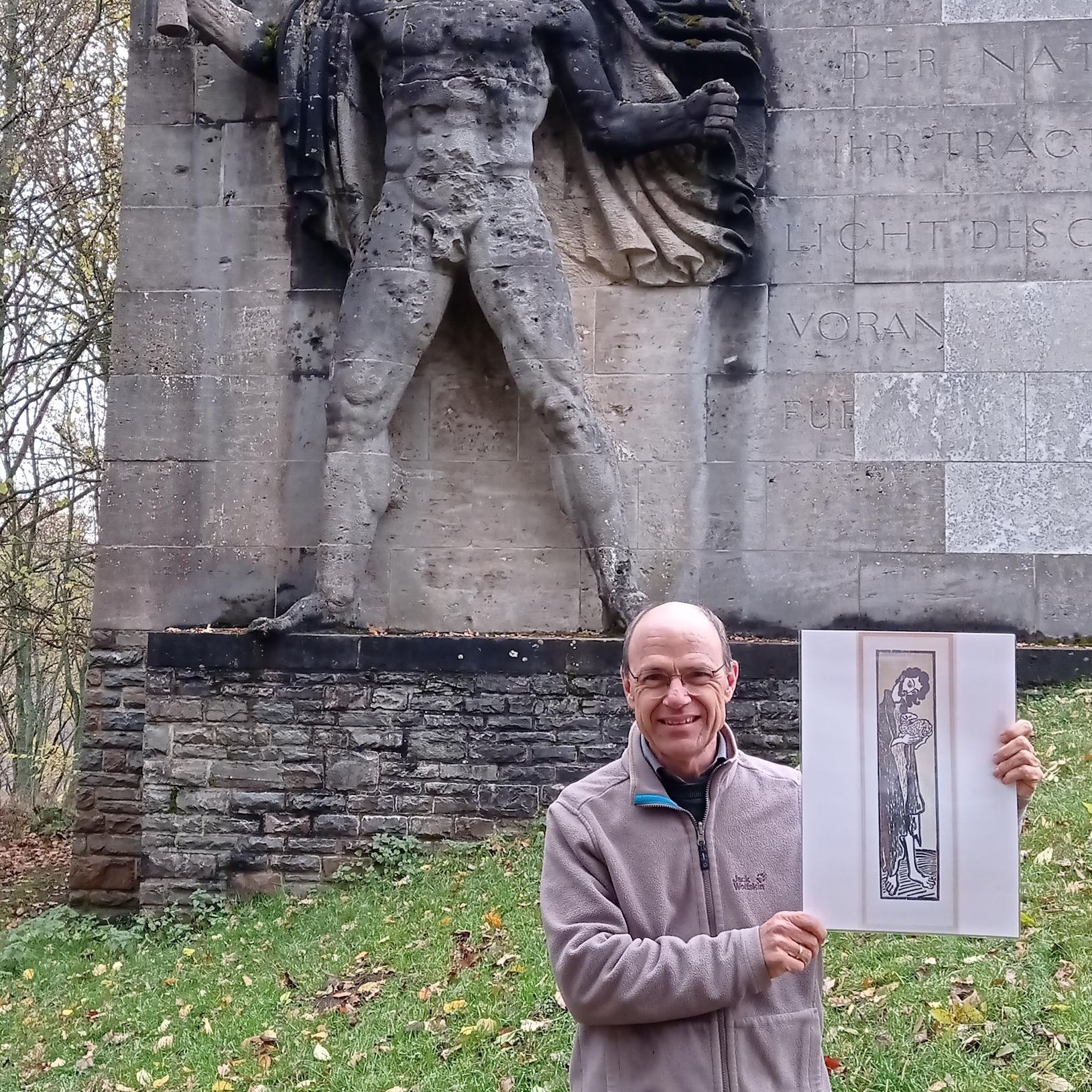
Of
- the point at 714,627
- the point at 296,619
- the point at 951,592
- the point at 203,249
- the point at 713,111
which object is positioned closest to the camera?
the point at 714,627

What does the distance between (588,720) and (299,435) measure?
2.77m

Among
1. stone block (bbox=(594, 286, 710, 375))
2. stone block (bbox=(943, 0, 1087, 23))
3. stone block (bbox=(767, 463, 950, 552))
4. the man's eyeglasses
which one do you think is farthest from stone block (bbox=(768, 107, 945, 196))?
the man's eyeglasses

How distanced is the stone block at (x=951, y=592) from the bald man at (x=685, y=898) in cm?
554

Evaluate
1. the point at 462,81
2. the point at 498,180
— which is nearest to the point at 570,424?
the point at 498,180

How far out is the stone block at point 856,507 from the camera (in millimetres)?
7109

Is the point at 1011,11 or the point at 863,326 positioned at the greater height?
the point at 1011,11

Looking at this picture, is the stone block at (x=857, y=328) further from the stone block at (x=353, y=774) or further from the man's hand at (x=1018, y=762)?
the man's hand at (x=1018, y=762)

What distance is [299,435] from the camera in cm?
739

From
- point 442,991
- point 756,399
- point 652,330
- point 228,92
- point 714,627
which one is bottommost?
point 442,991

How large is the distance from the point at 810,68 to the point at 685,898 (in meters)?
7.09

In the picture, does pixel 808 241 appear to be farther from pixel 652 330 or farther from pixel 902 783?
pixel 902 783

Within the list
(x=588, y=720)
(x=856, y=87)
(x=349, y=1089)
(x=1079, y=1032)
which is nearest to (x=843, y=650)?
(x=1079, y=1032)

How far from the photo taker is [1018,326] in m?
7.17

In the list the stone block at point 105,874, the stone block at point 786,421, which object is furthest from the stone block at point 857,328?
the stone block at point 105,874
